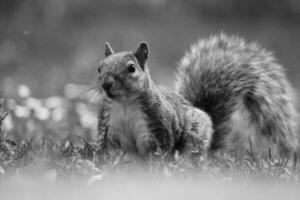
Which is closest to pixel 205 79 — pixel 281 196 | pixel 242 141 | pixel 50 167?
pixel 242 141

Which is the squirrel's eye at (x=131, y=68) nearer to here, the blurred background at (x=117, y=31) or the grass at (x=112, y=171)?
the grass at (x=112, y=171)

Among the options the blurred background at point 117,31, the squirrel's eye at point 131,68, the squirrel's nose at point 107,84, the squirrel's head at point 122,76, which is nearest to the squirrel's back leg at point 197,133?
the squirrel's head at point 122,76

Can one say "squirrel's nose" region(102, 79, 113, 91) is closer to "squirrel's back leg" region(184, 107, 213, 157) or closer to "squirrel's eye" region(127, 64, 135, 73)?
"squirrel's eye" region(127, 64, 135, 73)

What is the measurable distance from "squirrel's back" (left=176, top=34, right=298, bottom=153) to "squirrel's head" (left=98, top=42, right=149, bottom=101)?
0.87 metres

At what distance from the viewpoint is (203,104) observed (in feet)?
15.3

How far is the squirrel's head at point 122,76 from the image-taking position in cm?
361

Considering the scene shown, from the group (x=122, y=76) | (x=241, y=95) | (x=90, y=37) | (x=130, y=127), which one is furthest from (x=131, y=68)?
(x=90, y=37)

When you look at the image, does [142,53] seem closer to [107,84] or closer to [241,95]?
[107,84]

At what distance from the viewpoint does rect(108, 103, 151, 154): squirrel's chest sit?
3787mm

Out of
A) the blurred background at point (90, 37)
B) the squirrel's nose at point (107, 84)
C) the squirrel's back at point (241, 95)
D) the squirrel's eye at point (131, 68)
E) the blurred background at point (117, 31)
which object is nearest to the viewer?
the squirrel's nose at point (107, 84)

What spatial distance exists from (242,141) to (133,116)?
4.01 feet

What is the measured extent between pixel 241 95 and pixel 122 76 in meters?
1.29

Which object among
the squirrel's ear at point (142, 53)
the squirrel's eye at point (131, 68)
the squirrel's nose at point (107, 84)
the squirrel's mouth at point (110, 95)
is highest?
the squirrel's ear at point (142, 53)

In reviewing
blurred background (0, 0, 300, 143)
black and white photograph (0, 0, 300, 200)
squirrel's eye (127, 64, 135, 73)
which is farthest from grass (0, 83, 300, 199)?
blurred background (0, 0, 300, 143)
